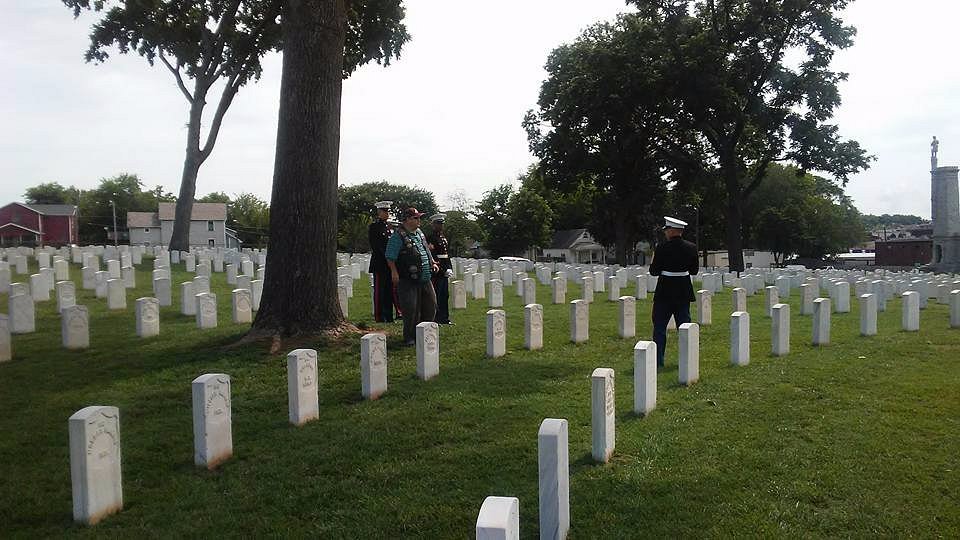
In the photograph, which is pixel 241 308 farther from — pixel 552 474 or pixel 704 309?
pixel 552 474

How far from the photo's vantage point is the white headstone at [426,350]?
799cm

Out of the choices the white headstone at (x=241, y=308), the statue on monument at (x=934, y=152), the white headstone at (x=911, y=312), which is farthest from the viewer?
the statue on monument at (x=934, y=152)

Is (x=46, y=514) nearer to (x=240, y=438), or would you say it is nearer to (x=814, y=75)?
(x=240, y=438)

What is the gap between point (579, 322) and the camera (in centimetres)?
1109

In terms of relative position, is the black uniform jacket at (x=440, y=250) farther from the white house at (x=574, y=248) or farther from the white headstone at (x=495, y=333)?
the white house at (x=574, y=248)

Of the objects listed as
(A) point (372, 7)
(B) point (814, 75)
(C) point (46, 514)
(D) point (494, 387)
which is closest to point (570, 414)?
(D) point (494, 387)

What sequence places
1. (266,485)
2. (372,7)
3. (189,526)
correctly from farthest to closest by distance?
(372,7) < (266,485) < (189,526)

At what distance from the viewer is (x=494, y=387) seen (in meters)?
7.81

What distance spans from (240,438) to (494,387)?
8.97 ft

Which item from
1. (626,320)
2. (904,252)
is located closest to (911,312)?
(626,320)

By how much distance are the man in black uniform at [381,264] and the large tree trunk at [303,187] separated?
3.24ft

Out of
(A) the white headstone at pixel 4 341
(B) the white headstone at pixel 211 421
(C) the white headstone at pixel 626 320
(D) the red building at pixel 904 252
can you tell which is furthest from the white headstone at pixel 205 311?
(D) the red building at pixel 904 252

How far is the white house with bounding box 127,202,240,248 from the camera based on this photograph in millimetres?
66625

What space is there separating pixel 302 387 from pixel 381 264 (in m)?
4.68
